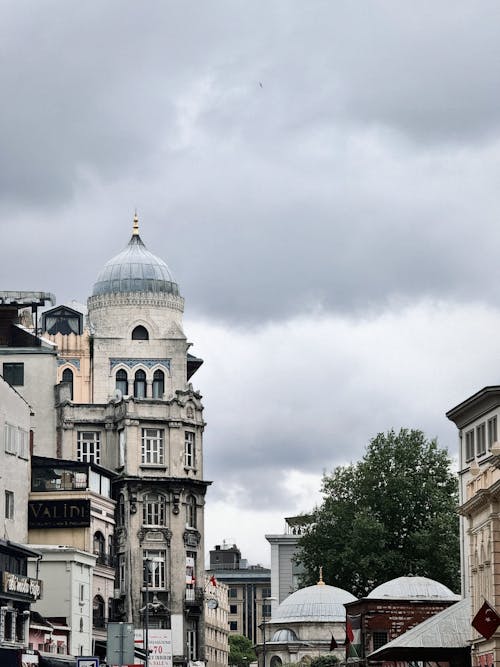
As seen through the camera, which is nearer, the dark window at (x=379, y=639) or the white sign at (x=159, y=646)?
the dark window at (x=379, y=639)

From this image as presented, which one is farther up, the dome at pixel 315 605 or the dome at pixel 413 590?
the dome at pixel 315 605

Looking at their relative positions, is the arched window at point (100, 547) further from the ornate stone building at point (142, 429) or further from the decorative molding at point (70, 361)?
the decorative molding at point (70, 361)

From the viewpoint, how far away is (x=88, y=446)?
132 meters

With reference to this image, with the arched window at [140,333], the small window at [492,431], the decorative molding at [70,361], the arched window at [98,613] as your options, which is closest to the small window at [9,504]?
the arched window at [98,613]

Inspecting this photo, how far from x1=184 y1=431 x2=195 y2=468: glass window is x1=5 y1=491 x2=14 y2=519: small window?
26524 millimetres

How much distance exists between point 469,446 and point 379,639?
2291cm

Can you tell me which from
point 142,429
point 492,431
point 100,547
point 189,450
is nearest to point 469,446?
point 492,431

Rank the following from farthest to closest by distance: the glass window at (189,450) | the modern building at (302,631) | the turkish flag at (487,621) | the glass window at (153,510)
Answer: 1. the modern building at (302,631)
2. the glass window at (189,450)
3. the glass window at (153,510)
4. the turkish flag at (487,621)

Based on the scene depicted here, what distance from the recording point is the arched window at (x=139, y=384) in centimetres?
13388

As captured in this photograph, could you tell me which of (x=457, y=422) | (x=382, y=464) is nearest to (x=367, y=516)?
(x=382, y=464)

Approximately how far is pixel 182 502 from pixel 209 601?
4648 cm

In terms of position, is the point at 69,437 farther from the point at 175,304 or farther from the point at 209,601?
the point at 209,601

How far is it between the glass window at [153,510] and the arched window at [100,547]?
440 inches

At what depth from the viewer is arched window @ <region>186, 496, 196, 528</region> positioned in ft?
432
